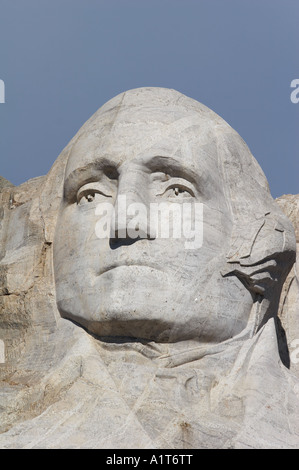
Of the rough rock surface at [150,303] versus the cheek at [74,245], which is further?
the cheek at [74,245]

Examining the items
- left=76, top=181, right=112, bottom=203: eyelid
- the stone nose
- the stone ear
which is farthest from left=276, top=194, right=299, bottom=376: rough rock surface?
left=76, top=181, right=112, bottom=203: eyelid

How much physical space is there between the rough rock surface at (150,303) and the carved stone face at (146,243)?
1 centimetres

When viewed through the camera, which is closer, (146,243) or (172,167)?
(146,243)

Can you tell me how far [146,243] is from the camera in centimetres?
1073

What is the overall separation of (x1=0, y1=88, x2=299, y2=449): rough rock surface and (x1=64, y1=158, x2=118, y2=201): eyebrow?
1cm

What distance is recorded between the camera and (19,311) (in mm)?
11547

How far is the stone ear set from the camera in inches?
431

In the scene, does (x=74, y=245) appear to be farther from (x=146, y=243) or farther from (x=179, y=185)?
(x=179, y=185)

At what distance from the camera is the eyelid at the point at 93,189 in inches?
440

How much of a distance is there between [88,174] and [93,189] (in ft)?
0.47

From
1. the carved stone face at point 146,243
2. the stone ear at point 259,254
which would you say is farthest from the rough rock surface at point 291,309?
the carved stone face at point 146,243

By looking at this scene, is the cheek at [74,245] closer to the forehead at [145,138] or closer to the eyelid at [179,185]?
the forehead at [145,138]

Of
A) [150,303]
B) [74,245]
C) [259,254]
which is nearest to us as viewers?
[150,303]

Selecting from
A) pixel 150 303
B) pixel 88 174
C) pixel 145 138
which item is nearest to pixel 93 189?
pixel 88 174
